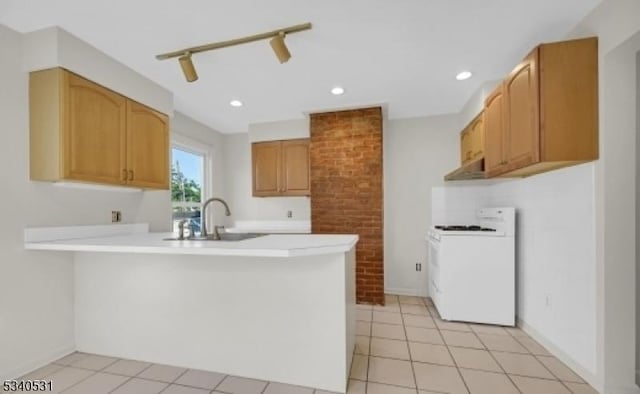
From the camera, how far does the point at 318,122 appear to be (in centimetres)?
353

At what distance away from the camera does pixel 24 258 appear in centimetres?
190

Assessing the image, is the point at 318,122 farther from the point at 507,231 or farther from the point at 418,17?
the point at 507,231

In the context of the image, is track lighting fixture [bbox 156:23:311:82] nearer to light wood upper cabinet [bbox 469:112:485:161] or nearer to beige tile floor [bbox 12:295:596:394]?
light wood upper cabinet [bbox 469:112:485:161]

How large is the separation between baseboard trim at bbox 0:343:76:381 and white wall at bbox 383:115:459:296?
332 cm

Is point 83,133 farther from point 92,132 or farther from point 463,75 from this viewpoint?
point 463,75

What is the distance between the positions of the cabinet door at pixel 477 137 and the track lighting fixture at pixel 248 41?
6.56 feet

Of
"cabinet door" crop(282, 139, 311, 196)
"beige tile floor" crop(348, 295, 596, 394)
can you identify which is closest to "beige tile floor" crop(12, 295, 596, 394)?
"beige tile floor" crop(348, 295, 596, 394)

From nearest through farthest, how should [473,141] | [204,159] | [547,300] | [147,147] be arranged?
1. [547,300]
2. [147,147]
3. [473,141]
4. [204,159]

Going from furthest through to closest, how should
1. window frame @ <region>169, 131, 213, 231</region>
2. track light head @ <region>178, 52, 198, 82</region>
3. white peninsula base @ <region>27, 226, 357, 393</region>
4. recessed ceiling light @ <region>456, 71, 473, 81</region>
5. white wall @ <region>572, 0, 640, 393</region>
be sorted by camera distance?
window frame @ <region>169, 131, 213, 231</region>
recessed ceiling light @ <region>456, 71, 473, 81</region>
track light head @ <region>178, 52, 198, 82</region>
white peninsula base @ <region>27, 226, 357, 393</region>
white wall @ <region>572, 0, 640, 393</region>

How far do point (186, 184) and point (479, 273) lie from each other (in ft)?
12.3

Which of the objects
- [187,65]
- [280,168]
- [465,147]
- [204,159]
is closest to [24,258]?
[187,65]

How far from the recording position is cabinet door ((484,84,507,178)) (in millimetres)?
2291

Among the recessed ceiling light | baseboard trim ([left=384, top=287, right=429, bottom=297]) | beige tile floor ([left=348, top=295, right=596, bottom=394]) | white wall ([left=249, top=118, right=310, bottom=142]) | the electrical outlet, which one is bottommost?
baseboard trim ([left=384, top=287, right=429, bottom=297])

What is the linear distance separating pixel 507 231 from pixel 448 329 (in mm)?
1098
